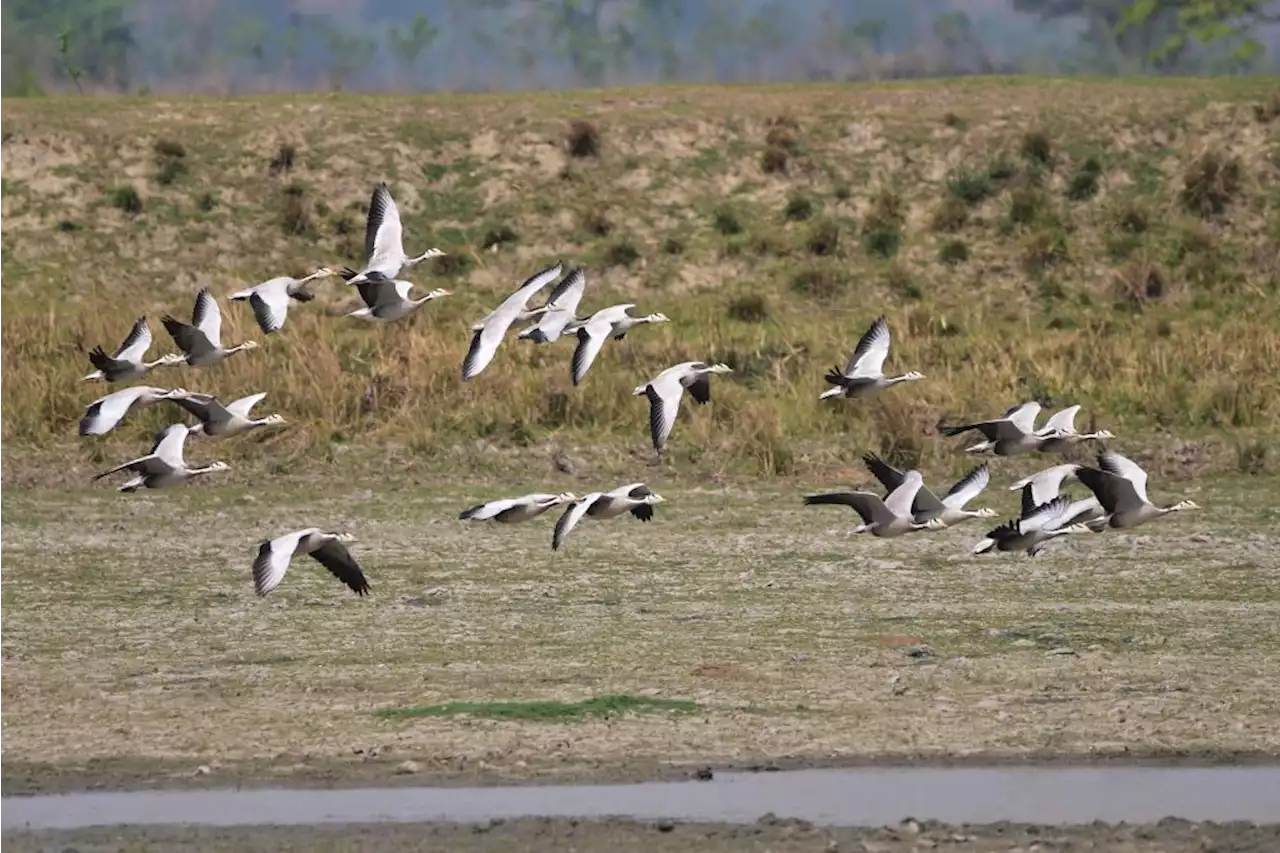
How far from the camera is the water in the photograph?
11367 mm

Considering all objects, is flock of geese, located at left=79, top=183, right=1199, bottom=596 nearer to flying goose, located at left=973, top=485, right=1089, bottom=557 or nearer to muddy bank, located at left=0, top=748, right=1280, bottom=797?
flying goose, located at left=973, top=485, right=1089, bottom=557

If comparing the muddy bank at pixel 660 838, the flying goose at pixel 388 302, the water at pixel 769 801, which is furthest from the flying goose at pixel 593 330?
the muddy bank at pixel 660 838

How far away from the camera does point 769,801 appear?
11.8m

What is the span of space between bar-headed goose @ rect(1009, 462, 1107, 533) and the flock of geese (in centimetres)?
1

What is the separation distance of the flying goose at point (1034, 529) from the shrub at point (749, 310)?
58.0ft

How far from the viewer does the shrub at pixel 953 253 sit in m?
38.1

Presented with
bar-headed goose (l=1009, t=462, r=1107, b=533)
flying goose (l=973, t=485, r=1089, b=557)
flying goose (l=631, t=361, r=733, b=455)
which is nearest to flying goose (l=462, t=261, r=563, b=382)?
flying goose (l=631, t=361, r=733, b=455)

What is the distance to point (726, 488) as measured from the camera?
2461 cm

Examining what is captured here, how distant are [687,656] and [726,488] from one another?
890cm

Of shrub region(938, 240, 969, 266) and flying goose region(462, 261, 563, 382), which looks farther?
shrub region(938, 240, 969, 266)

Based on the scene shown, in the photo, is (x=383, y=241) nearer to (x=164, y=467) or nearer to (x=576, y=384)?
(x=576, y=384)

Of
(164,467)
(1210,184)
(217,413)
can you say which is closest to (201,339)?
(217,413)

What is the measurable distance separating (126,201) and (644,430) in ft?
47.4

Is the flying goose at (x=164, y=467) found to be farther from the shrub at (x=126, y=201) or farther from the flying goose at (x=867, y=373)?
the shrub at (x=126, y=201)
